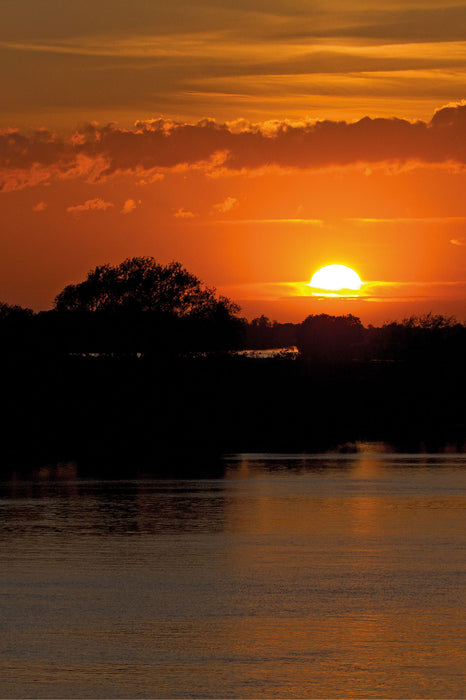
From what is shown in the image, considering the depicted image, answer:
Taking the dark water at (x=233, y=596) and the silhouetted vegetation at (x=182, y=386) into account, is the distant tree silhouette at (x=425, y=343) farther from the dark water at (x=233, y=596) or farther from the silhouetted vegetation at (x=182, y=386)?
the dark water at (x=233, y=596)

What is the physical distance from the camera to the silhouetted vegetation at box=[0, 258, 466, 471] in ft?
167

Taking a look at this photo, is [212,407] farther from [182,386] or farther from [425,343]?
[425,343]

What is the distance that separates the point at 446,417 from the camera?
72.6 meters

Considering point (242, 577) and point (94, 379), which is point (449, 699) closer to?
point (242, 577)

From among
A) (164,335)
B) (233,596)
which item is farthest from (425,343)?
(233,596)

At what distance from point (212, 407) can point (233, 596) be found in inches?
2281

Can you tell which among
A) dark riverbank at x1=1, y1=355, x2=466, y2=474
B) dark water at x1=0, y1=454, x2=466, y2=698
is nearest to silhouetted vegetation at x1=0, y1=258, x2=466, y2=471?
dark riverbank at x1=1, y1=355, x2=466, y2=474

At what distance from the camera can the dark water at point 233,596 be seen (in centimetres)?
1043

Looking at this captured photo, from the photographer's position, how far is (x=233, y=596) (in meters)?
14.0

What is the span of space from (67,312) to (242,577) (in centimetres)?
10548

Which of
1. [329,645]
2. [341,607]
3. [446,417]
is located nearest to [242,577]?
[341,607]

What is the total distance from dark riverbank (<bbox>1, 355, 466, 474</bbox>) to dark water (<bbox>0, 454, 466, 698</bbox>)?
1536 cm

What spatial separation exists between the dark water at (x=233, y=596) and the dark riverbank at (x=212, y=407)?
1536 cm

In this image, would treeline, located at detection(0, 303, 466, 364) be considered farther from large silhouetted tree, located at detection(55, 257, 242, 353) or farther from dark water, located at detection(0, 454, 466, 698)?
dark water, located at detection(0, 454, 466, 698)
